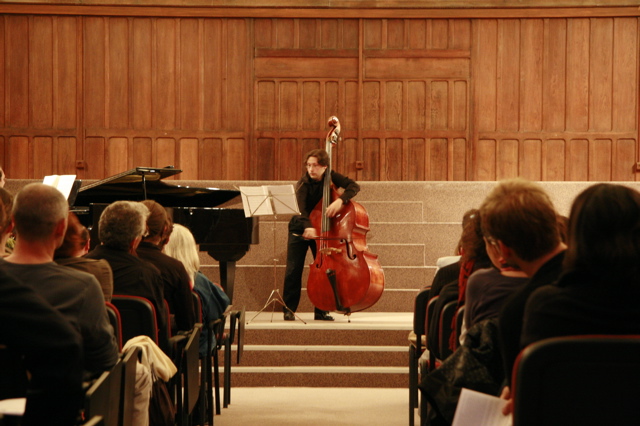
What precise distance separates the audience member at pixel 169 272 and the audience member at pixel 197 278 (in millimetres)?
268

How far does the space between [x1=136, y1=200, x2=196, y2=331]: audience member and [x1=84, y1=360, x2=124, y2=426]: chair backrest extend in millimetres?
1113

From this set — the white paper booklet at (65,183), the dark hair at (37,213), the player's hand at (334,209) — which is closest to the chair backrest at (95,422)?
the dark hair at (37,213)

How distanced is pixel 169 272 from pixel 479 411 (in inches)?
74.8

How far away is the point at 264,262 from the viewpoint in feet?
23.9

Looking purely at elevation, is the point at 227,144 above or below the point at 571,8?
below

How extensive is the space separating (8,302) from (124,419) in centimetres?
99

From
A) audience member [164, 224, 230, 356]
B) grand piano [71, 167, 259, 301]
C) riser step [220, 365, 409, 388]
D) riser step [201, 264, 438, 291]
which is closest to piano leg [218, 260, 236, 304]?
grand piano [71, 167, 259, 301]

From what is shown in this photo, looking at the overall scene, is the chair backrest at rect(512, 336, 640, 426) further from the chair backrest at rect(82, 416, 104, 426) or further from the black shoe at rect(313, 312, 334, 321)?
the black shoe at rect(313, 312, 334, 321)

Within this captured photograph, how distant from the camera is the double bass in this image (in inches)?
218

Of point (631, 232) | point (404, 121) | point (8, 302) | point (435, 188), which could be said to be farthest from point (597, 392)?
point (404, 121)

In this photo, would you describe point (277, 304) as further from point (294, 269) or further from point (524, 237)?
point (524, 237)

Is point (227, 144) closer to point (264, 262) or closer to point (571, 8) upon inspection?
point (264, 262)

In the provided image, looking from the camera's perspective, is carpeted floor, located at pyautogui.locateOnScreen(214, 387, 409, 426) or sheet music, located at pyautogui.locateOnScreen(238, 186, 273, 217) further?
sheet music, located at pyautogui.locateOnScreen(238, 186, 273, 217)

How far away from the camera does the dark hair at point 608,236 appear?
163cm
